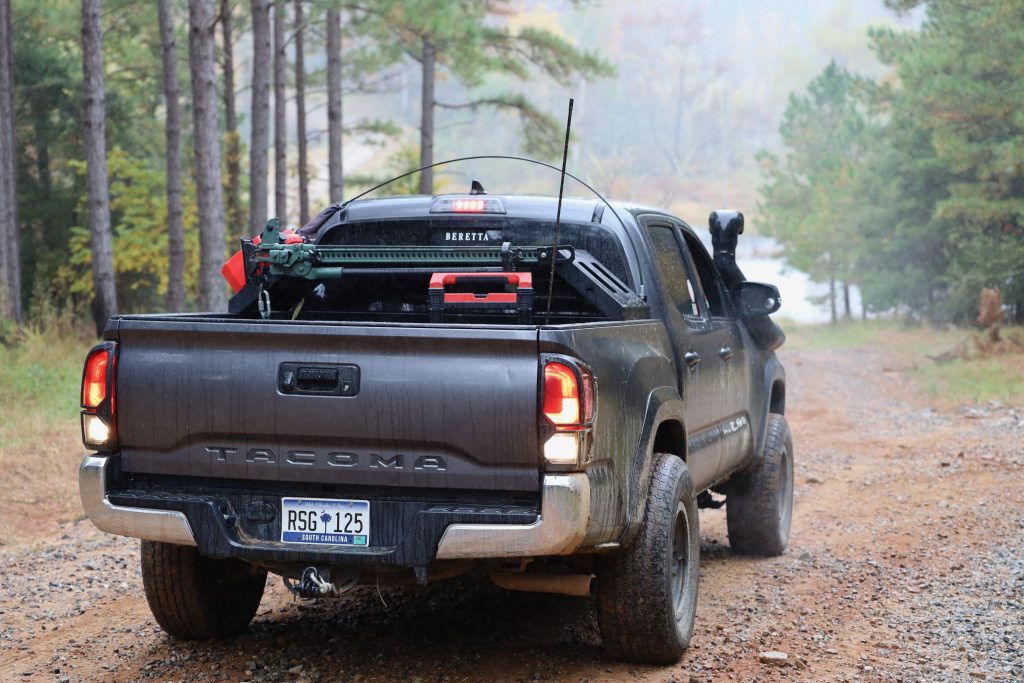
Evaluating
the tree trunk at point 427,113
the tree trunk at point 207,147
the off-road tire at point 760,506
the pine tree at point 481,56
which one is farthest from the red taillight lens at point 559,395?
the tree trunk at point 427,113

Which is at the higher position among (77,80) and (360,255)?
(77,80)

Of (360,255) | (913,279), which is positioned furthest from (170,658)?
(913,279)

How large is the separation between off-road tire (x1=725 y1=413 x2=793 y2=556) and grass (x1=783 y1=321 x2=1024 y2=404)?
955 centimetres

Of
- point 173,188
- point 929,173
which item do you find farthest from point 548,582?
point 929,173

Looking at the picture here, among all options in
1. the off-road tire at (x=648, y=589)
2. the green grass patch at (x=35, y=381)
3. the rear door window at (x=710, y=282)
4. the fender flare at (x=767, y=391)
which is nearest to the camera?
the off-road tire at (x=648, y=589)

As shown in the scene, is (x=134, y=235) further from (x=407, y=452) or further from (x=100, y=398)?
(x=407, y=452)

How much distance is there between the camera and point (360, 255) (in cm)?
547

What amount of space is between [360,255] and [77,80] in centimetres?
2005

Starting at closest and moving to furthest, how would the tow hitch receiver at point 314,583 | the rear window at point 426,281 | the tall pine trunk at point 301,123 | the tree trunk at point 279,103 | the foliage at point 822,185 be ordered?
the tow hitch receiver at point 314,583 < the rear window at point 426,281 < the tree trunk at point 279,103 < the tall pine trunk at point 301,123 < the foliage at point 822,185

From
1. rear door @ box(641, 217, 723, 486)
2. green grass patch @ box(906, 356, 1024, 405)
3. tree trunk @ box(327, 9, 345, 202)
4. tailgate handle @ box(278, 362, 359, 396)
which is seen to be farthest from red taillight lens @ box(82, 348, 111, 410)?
tree trunk @ box(327, 9, 345, 202)

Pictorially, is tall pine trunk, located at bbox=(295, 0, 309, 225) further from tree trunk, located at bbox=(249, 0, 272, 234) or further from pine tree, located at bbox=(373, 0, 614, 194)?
tree trunk, located at bbox=(249, 0, 272, 234)

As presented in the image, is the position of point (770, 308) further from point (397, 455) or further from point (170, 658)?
point (170, 658)

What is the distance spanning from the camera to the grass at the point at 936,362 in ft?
57.2

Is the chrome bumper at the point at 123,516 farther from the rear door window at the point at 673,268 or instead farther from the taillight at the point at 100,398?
the rear door window at the point at 673,268
